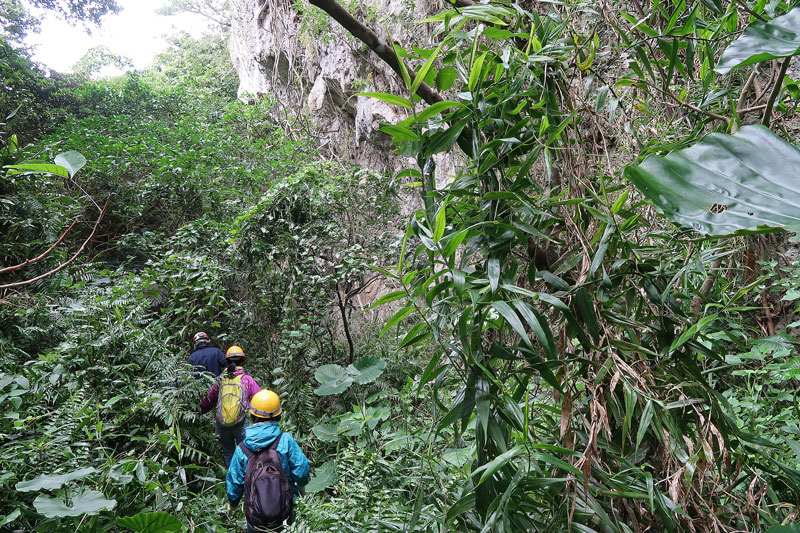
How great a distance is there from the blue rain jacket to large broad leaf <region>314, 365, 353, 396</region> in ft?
2.20

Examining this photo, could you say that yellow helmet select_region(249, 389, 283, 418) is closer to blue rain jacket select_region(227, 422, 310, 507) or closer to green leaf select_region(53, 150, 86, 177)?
blue rain jacket select_region(227, 422, 310, 507)

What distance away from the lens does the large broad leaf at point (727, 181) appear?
35 cm

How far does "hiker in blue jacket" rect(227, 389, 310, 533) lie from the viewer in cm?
271

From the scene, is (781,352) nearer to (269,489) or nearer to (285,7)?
(269,489)

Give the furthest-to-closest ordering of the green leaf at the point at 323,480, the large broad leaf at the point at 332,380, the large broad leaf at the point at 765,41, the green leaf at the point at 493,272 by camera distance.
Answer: the large broad leaf at the point at 332,380 < the green leaf at the point at 323,480 < the green leaf at the point at 493,272 < the large broad leaf at the point at 765,41

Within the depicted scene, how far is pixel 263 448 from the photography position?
270 cm

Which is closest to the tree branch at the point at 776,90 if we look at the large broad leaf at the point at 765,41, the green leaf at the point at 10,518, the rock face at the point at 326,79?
the large broad leaf at the point at 765,41

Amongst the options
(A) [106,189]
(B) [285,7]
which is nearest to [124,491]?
(A) [106,189]

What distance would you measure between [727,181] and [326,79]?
8.51 m

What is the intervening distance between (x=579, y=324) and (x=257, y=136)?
24.3 feet

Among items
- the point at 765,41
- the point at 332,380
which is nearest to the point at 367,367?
the point at 332,380

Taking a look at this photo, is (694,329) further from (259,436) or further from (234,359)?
(234,359)

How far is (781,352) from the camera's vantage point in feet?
5.58

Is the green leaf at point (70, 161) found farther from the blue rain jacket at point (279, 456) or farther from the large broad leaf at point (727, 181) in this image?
the blue rain jacket at point (279, 456)
